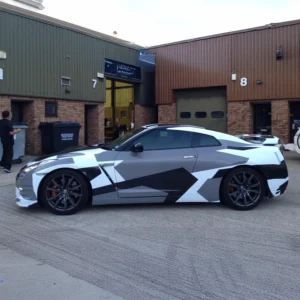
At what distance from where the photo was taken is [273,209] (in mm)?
6598

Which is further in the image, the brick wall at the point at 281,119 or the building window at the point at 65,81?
the brick wall at the point at 281,119

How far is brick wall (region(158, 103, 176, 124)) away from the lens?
66.4 feet

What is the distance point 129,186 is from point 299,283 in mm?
3196

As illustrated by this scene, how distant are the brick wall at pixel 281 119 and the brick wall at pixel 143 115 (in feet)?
21.9

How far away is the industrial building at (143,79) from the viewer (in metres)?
14.4

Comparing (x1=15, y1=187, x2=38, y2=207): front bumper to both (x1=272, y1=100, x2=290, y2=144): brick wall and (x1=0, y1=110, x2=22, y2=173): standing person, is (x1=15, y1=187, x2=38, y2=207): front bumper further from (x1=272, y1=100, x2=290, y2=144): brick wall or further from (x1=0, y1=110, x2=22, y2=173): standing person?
(x1=272, y1=100, x2=290, y2=144): brick wall

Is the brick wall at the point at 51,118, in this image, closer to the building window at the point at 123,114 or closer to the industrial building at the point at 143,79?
the industrial building at the point at 143,79

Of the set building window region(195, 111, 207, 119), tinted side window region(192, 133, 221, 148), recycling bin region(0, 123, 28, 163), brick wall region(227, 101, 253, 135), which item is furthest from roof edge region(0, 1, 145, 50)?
tinted side window region(192, 133, 221, 148)

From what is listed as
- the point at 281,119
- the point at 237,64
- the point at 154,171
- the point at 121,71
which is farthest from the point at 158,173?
the point at 121,71

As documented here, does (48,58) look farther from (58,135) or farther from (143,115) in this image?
(143,115)

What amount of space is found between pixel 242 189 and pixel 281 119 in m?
11.5

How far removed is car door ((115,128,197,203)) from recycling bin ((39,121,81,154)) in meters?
7.90

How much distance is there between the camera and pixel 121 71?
18.8 metres

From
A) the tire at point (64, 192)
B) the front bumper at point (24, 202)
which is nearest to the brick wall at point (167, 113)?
the tire at point (64, 192)
